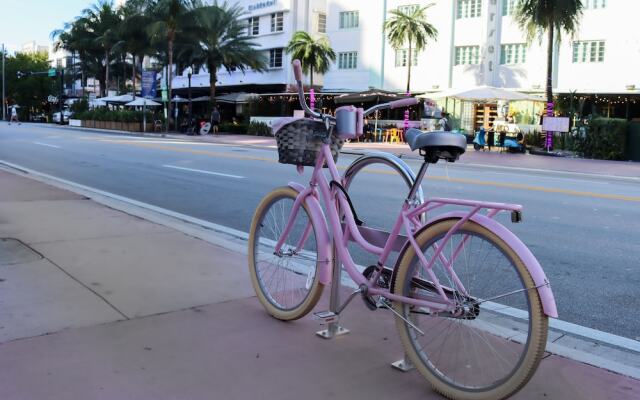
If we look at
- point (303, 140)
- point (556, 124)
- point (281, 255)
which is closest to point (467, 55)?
point (556, 124)

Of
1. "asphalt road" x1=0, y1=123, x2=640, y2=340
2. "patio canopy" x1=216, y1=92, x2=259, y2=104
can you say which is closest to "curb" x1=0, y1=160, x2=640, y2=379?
"asphalt road" x1=0, y1=123, x2=640, y2=340

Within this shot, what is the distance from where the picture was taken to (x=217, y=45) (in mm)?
45188

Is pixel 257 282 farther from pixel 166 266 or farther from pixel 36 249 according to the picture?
pixel 36 249

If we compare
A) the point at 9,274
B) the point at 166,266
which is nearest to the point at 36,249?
the point at 9,274

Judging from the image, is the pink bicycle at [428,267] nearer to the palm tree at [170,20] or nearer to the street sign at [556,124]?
the street sign at [556,124]

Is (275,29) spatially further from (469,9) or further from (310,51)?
(469,9)

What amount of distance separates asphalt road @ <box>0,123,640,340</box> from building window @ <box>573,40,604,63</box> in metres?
A: 18.9

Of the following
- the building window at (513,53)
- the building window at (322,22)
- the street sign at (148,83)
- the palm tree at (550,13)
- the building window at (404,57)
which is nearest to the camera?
the palm tree at (550,13)

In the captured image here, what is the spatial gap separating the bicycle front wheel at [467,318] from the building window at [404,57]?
131ft

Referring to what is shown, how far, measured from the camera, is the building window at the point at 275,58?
52.6 m

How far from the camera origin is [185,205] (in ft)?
33.3

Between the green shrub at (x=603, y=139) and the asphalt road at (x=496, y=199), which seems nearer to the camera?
the asphalt road at (x=496, y=199)

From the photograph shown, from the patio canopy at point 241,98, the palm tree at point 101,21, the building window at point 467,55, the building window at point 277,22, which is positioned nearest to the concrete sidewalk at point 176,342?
the building window at point 467,55

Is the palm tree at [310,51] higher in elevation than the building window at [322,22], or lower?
lower
